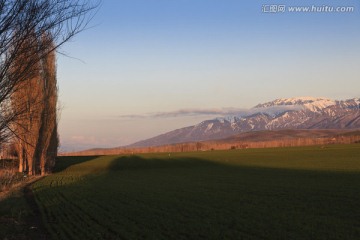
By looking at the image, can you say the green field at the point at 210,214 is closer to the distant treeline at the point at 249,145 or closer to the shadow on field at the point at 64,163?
the shadow on field at the point at 64,163

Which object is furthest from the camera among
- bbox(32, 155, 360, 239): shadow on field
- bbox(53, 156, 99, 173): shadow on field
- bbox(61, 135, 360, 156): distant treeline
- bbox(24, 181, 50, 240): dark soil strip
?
bbox(61, 135, 360, 156): distant treeline

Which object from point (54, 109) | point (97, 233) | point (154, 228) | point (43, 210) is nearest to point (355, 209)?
point (154, 228)

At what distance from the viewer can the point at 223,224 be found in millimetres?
15367

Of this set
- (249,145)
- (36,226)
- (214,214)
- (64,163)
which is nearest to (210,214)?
(214,214)

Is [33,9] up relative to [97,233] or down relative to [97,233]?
up

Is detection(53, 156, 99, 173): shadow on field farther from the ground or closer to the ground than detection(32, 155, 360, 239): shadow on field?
farther from the ground

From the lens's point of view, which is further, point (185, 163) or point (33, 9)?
point (185, 163)

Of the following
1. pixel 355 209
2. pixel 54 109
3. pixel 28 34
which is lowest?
pixel 355 209

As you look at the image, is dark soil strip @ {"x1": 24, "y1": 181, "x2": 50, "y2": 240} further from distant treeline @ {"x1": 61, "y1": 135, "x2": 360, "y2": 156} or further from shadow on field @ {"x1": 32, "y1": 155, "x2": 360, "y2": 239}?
distant treeline @ {"x1": 61, "y1": 135, "x2": 360, "y2": 156}

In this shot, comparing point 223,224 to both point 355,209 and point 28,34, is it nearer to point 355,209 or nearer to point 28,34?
point 355,209

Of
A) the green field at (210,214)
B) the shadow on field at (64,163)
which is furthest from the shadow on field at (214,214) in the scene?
the shadow on field at (64,163)

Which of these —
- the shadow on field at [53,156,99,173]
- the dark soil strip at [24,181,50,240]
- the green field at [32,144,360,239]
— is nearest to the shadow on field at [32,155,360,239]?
the green field at [32,144,360,239]

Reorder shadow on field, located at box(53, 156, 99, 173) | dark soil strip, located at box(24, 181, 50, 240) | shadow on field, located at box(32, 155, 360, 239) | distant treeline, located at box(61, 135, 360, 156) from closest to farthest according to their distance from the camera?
shadow on field, located at box(32, 155, 360, 239) < dark soil strip, located at box(24, 181, 50, 240) < shadow on field, located at box(53, 156, 99, 173) < distant treeline, located at box(61, 135, 360, 156)

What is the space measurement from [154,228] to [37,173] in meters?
40.9
